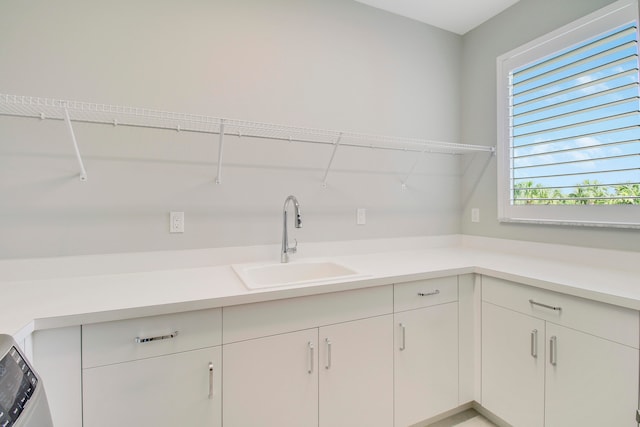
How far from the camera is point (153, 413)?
1.07 meters

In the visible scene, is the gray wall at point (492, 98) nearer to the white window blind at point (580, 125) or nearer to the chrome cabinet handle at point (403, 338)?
the white window blind at point (580, 125)

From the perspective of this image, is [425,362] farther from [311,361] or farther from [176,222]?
[176,222]

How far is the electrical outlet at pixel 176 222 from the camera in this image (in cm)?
160

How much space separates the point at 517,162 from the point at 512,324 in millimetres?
1157

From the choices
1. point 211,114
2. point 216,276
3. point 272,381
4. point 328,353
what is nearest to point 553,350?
point 328,353

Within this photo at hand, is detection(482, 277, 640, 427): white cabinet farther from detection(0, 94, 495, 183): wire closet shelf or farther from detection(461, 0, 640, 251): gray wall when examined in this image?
detection(0, 94, 495, 183): wire closet shelf

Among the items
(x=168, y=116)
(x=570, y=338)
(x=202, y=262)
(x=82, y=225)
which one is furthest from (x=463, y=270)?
(x=82, y=225)

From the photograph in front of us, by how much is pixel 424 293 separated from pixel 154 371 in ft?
4.07

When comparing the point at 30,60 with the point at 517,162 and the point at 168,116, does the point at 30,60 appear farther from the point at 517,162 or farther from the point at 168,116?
the point at 517,162

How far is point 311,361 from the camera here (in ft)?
4.29

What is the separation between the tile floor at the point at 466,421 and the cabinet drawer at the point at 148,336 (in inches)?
54.9

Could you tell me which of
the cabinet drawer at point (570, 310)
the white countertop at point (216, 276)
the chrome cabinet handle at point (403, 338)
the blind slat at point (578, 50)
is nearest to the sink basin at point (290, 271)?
the white countertop at point (216, 276)

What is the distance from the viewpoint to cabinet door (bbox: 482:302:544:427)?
1438 mm

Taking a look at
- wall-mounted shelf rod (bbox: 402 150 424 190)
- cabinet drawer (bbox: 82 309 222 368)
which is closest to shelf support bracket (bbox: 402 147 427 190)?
wall-mounted shelf rod (bbox: 402 150 424 190)
